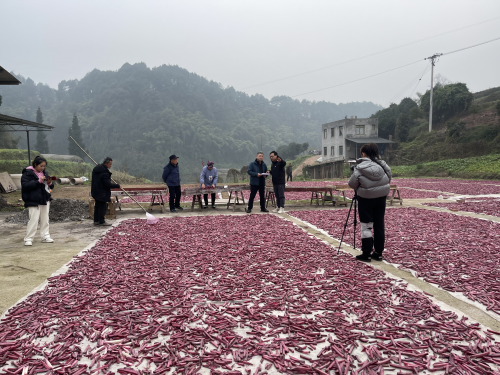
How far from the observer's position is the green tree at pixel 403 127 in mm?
60188

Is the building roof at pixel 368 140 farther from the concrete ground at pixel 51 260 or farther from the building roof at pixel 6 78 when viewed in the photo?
the building roof at pixel 6 78

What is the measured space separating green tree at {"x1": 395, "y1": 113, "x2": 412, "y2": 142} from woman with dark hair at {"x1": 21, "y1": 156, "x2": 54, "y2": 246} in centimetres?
6222

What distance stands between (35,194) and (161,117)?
115417 millimetres

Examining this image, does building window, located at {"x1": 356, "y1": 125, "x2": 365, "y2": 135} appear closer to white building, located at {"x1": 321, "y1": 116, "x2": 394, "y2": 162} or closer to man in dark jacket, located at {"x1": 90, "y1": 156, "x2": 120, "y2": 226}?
white building, located at {"x1": 321, "y1": 116, "x2": 394, "y2": 162}

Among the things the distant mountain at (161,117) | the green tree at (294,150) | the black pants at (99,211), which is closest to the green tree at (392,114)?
the green tree at (294,150)

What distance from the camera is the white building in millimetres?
58969

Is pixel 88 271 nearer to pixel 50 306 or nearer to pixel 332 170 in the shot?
pixel 50 306

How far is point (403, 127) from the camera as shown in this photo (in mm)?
60219

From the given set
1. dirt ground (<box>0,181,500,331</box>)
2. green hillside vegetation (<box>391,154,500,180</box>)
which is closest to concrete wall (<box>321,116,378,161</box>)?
green hillside vegetation (<box>391,154,500,180</box>)

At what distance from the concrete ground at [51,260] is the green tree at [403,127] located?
53.8 meters

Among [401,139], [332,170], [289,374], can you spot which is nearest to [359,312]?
[289,374]

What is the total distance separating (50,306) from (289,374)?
10.6 feet

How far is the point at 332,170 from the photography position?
45688 millimetres

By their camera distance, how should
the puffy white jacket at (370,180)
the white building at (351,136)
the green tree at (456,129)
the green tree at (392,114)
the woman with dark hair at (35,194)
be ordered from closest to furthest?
the puffy white jacket at (370,180), the woman with dark hair at (35,194), the green tree at (456,129), the white building at (351,136), the green tree at (392,114)
